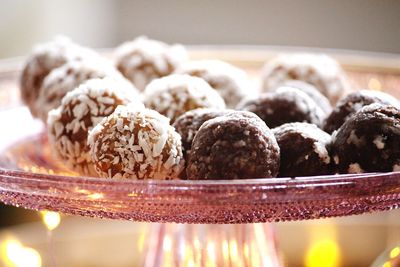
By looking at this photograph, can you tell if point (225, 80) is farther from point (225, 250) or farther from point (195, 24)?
point (195, 24)

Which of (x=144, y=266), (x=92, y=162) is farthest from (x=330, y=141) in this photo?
(x=144, y=266)

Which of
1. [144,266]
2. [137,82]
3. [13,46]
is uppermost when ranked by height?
[137,82]

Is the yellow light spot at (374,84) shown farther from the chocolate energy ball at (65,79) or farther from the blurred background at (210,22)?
the blurred background at (210,22)

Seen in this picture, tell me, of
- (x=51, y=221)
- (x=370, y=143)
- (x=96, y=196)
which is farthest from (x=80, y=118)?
(x=51, y=221)

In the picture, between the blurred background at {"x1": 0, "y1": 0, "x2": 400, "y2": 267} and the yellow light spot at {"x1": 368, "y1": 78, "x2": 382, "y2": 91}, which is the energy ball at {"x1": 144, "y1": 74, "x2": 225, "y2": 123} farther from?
the blurred background at {"x1": 0, "y1": 0, "x2": 400, "y2": 267}

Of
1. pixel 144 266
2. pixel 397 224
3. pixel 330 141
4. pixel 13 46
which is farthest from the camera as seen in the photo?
pixel 13 46

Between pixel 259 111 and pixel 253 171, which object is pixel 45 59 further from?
pixel 253 171

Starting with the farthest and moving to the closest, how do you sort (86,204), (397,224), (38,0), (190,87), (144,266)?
(38,0), (397,224), (144,266), (190,87), (86,204)

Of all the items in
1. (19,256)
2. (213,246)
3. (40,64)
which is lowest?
(19,256)
